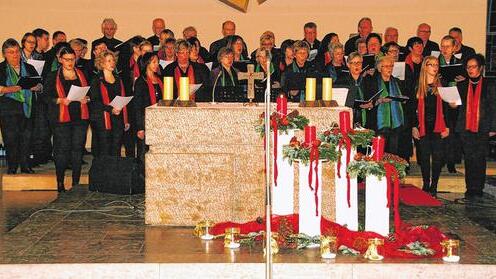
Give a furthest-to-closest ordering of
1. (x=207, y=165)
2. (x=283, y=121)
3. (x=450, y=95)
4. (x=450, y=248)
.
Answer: (x=450, y=95)
(x=207, y=165)
(x=283, y=121)
(x=450, y=248)

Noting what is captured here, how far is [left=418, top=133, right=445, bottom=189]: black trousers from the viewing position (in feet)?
30.7

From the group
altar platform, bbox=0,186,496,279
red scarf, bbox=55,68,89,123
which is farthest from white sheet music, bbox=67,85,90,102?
altar platform, bbox=0,186,496,279

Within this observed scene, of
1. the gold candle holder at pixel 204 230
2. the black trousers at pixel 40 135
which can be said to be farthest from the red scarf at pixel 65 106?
the gold candle holder at pixel 204 230

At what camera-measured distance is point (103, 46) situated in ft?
33.1

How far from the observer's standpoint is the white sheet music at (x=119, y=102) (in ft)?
30.2

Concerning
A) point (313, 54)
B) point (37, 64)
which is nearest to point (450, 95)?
point (313, 54)

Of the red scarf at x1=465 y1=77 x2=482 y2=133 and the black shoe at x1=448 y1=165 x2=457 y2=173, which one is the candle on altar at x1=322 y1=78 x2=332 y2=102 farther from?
the black shoe at x1=448 y1=165 x2=457 y2=173

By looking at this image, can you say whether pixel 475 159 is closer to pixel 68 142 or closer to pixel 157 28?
pixel 68 142

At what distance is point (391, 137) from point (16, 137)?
3.92m

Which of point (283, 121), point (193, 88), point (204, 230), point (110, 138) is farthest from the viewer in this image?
point (110, 138)

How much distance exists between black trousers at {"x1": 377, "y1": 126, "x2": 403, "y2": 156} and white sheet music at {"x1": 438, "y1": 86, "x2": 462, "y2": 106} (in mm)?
635

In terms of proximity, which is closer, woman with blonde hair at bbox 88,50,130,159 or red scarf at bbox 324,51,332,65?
woman with blonde hair at bbox 88,50,130,159

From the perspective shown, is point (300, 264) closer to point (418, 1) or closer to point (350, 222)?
point (350, 222)

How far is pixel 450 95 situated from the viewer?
9055mm
